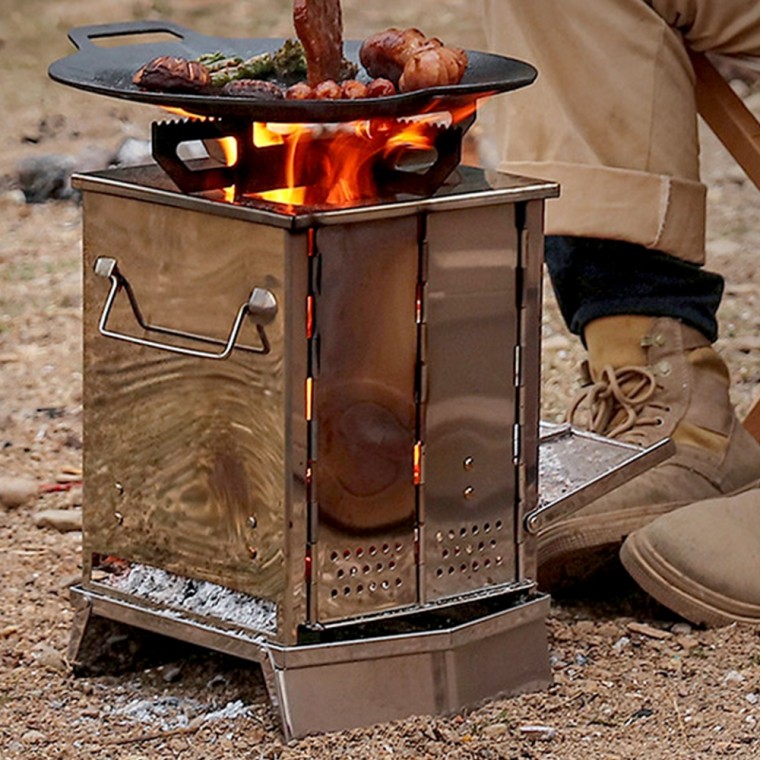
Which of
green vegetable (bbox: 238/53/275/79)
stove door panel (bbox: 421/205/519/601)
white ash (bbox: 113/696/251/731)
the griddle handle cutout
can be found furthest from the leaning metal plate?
the griddle handle cutout

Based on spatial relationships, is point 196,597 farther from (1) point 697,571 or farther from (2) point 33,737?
(1) point 697,571

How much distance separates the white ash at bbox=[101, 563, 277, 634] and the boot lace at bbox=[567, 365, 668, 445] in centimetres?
79

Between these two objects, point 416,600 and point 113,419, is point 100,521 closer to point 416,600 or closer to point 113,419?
point 113,419

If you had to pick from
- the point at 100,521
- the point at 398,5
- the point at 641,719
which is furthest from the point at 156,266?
the point at 398,5

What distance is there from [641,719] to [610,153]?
3.07 ft

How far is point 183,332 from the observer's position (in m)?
2.10

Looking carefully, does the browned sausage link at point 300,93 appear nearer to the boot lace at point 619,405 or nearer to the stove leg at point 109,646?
the stove leg at point 109,646

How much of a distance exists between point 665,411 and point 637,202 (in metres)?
0.33

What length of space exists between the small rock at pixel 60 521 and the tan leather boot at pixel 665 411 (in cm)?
84

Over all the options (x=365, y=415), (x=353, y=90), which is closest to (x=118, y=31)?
(x=353, y=90)

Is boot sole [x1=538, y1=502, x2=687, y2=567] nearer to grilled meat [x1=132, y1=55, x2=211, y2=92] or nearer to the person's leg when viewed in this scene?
the person's leg

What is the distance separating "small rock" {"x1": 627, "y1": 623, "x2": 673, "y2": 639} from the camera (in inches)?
97.1

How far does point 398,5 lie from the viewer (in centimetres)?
722

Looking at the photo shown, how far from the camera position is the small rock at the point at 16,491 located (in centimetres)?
305
